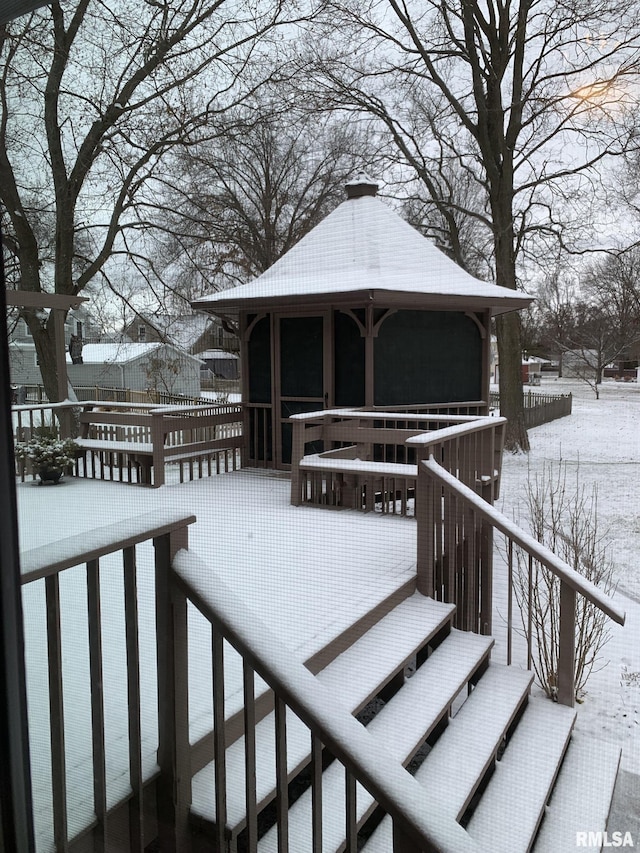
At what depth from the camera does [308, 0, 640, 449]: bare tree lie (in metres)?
2.06

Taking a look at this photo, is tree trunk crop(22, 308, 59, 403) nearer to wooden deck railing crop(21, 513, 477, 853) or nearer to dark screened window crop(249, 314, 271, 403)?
wooden deck railing crop(21, 513, 477, 853)

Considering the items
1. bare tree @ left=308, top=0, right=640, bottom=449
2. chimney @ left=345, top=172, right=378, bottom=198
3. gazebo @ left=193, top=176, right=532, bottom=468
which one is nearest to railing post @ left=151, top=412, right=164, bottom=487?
bare tree @ left=308, top=0, right=640, bottom=449

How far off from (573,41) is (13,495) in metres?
2.30

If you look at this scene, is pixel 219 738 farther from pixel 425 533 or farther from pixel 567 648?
pixel 567 648

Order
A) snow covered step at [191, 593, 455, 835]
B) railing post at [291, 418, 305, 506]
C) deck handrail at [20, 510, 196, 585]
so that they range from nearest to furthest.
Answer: deck handrail at [20, 510, 196, 585] < snow covered step at [191, 593, 455, 835] < railing post at [291, 418, 305, 506]

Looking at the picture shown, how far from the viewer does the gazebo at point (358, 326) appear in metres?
4.61

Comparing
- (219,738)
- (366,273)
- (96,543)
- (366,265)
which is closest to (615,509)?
(366,273)

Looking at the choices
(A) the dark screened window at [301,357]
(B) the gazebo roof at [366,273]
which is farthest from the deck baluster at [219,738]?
(A) the dark screened window at [301,357]

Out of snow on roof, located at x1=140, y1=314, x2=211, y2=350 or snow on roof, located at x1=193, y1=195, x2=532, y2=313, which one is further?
snow on roof, located at x1=193, y1=195, x2=532, y2=313

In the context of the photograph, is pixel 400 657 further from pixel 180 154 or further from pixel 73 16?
pixel 73 16

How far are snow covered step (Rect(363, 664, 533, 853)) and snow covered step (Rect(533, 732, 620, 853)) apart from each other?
201 mm

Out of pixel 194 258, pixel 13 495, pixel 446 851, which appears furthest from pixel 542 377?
pixel 13 495

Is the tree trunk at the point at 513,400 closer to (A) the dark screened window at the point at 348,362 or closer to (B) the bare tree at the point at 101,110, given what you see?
(A) the dark screened window at the point at 348,362

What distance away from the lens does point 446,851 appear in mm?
911
